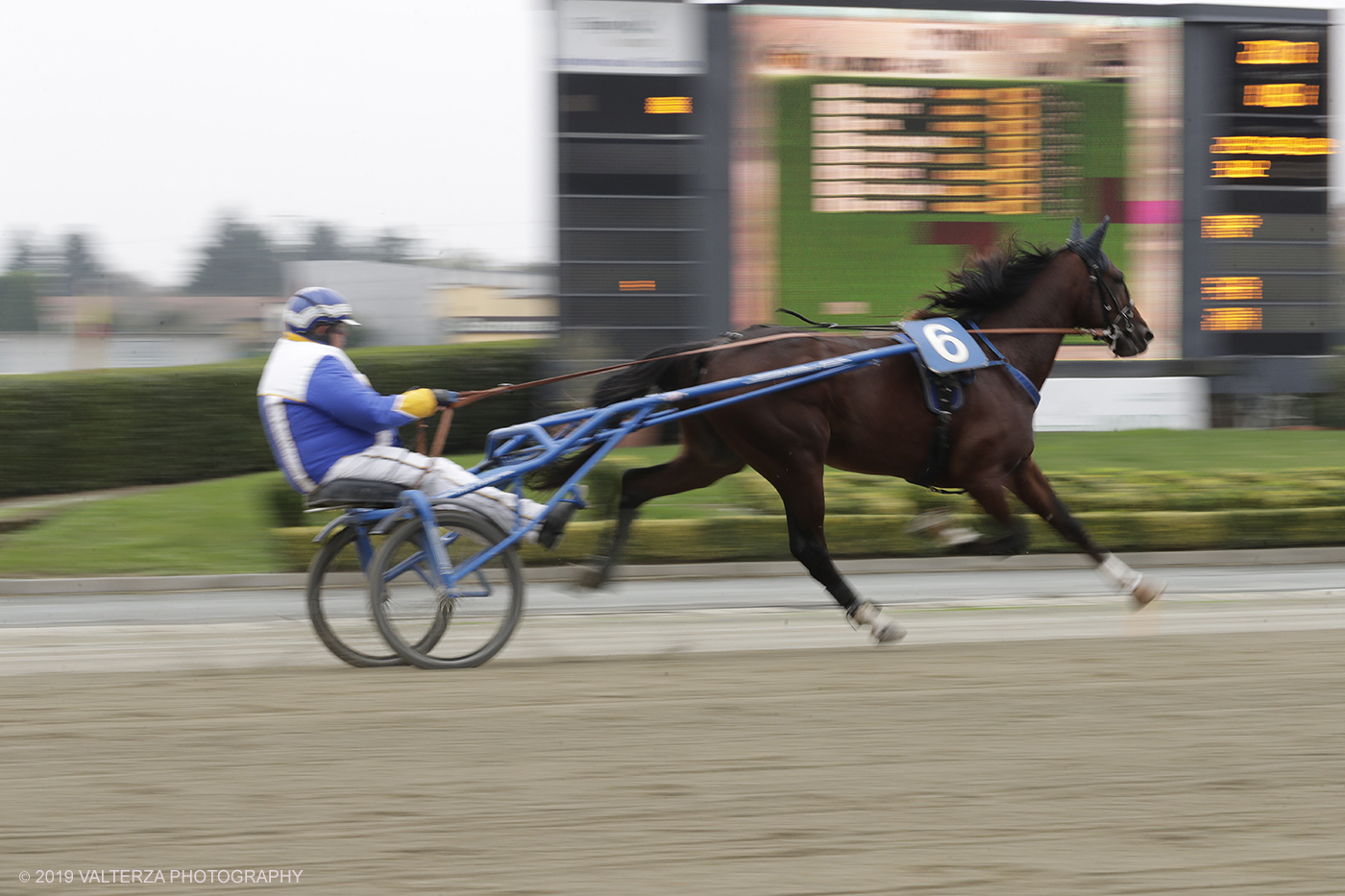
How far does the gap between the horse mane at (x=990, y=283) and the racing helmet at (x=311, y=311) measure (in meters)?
2.94

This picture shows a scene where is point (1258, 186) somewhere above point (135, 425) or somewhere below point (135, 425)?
above

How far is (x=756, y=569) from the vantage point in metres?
10.0

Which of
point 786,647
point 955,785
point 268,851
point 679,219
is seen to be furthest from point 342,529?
point 679,219

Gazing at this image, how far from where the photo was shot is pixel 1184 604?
714 cm

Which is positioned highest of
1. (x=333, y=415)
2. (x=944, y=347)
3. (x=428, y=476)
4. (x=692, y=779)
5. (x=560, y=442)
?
(x=944, y=347)

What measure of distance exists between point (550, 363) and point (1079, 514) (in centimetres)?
728

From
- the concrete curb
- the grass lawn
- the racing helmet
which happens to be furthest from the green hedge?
the racing helmet

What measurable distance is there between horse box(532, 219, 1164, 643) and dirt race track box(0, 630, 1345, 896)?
102 cm

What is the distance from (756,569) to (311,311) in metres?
5.70

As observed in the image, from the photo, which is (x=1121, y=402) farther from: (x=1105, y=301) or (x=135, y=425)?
(x=135, y=425)

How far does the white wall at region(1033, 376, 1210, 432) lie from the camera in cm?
1686

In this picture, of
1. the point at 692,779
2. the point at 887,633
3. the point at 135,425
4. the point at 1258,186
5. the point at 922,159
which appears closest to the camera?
the point at 692,779

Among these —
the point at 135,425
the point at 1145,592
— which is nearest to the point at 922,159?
the point at 135,425

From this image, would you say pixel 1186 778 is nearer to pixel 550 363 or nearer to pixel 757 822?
pixel 757 822
